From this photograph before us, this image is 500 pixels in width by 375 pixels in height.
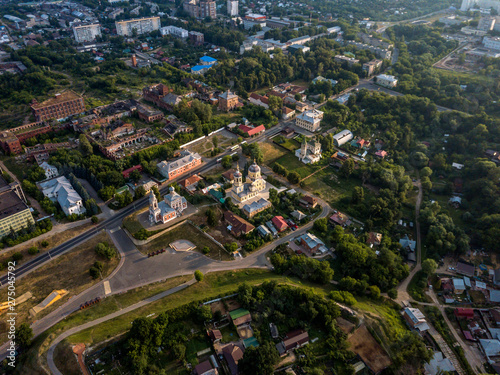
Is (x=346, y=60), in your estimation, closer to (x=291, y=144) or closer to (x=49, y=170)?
(x=291, y=144)

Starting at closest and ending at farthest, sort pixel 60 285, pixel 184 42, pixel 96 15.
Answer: pixel 60 285 < pixel 184 42 < pixel 96 15

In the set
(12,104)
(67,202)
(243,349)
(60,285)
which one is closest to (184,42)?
(12,104)

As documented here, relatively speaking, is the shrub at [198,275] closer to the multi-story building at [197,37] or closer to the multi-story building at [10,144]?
the multi-story building at [10,144]

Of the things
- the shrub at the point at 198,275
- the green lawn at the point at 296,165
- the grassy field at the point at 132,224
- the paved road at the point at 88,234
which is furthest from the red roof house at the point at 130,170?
the shrub at the point at 198,275

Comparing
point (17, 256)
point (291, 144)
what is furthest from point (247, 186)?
point (17, 256)

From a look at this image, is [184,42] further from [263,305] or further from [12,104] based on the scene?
[263,305]

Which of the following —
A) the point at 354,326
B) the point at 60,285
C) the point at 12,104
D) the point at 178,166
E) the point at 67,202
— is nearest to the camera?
the point at 354,326
